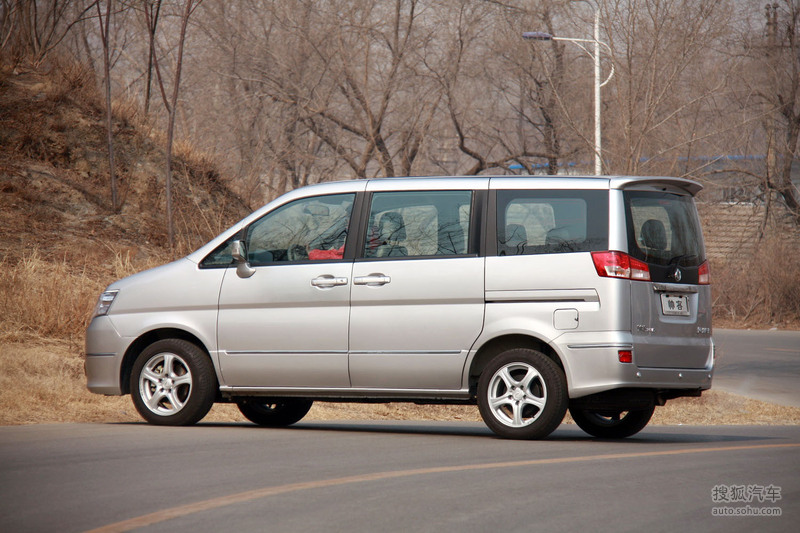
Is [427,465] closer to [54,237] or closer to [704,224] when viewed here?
[54,237]

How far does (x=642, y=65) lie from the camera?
20.6 meters

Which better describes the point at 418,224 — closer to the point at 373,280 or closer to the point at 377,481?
the point at 373,280

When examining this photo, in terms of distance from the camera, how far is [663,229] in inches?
354

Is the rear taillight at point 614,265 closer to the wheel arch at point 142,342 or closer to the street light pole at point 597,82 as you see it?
the wheel arch at point 142,342

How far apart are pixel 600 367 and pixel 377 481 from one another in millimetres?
2411

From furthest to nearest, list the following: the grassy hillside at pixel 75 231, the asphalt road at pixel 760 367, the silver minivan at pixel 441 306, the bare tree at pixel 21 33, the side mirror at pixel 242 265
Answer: the bare tree at pixel 21 33 → the asphalt road at pixel 760 367 → the grassy hillside at pixel 75 231 → the side mirror at pixel 242 265 → the silver minivan at pixel 441 306

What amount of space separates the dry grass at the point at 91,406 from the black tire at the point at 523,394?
12.2ft

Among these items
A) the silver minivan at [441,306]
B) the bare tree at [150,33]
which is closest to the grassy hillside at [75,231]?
the bare tree at [150,33]

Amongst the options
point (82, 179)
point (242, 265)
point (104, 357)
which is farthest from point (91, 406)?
point (82, 179)

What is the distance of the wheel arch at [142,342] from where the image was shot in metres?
9.85

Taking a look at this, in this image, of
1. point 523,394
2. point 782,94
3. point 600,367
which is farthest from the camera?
point 782,94

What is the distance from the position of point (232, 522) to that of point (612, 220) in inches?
168

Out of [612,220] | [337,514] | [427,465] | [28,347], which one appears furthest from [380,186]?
[28,347]

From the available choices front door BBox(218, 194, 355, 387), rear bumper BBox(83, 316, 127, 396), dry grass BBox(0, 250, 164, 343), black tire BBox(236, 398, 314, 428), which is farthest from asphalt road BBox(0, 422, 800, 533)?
dry grass BBox(0, 250, 164, 343)
